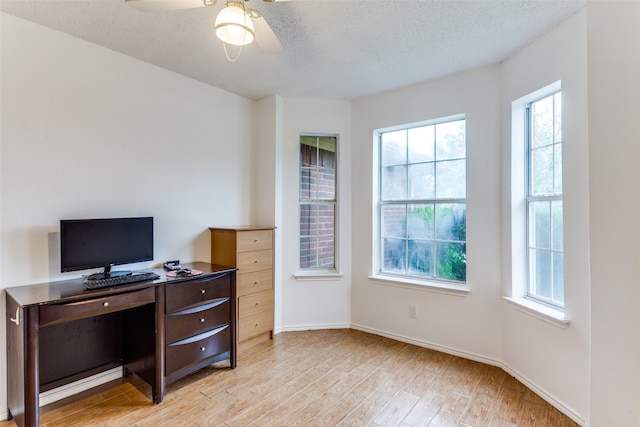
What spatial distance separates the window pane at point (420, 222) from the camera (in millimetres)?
3160

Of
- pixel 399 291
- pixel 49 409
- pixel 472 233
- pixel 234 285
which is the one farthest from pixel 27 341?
pixel 472 233

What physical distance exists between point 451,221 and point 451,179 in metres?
0.42

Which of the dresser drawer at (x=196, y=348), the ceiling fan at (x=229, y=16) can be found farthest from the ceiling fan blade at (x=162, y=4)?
the dresser drawer at (x=196, y=348)

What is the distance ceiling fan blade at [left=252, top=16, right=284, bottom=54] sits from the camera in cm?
160

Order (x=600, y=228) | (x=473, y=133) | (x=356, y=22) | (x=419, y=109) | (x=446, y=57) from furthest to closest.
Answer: (x=419, y=109)
(x=473, y=133)
(x=446, y=57)
(x=356, y=22)
(x=600, y=228)

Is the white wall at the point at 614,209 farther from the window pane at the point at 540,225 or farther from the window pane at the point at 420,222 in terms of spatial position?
the window pane at the point at 420,222

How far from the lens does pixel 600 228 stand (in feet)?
3.73

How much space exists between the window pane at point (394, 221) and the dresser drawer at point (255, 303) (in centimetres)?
146

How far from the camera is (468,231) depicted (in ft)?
9.36

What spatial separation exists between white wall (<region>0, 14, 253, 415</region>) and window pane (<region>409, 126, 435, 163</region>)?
1.97 m

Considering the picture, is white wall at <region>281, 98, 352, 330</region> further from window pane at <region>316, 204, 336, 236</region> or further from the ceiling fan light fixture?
the ceiling fan light fixture

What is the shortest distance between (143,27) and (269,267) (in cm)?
228

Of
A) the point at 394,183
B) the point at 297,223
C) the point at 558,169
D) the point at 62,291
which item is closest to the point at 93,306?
the point at 62,291

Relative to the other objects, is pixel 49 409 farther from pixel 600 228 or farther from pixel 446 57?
pixel 446 57
